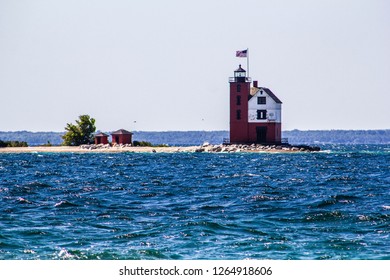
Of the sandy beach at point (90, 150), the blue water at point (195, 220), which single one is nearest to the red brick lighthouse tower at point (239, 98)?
the sandy beach at point (90, 150)

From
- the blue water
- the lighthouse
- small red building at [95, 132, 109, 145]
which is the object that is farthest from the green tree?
the blue water

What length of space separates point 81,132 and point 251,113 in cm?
2407

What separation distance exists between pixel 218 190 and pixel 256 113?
6201 centimetres

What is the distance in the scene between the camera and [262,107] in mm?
98938

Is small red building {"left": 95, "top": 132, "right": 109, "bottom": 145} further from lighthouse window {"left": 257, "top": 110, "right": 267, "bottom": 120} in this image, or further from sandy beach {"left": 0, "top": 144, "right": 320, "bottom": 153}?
lighthouse window {"left": 257, "top": 110, "right": 267, "bottom": 120}

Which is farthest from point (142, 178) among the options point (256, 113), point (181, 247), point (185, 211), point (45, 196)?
point (256, 113)

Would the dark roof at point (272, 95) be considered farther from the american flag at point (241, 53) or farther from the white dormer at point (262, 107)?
the american flag at point (241, 53)

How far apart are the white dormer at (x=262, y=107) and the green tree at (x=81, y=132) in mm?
22688

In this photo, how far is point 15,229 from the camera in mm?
23266

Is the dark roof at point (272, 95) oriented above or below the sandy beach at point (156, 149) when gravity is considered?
above

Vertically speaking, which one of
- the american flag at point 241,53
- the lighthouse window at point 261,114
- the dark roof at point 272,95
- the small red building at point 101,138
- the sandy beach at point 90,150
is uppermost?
the american flag at point 241,53

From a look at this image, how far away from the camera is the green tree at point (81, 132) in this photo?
351ft

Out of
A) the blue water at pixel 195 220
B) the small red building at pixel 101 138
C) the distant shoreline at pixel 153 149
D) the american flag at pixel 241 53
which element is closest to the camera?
the blue water at pixel 195 220
